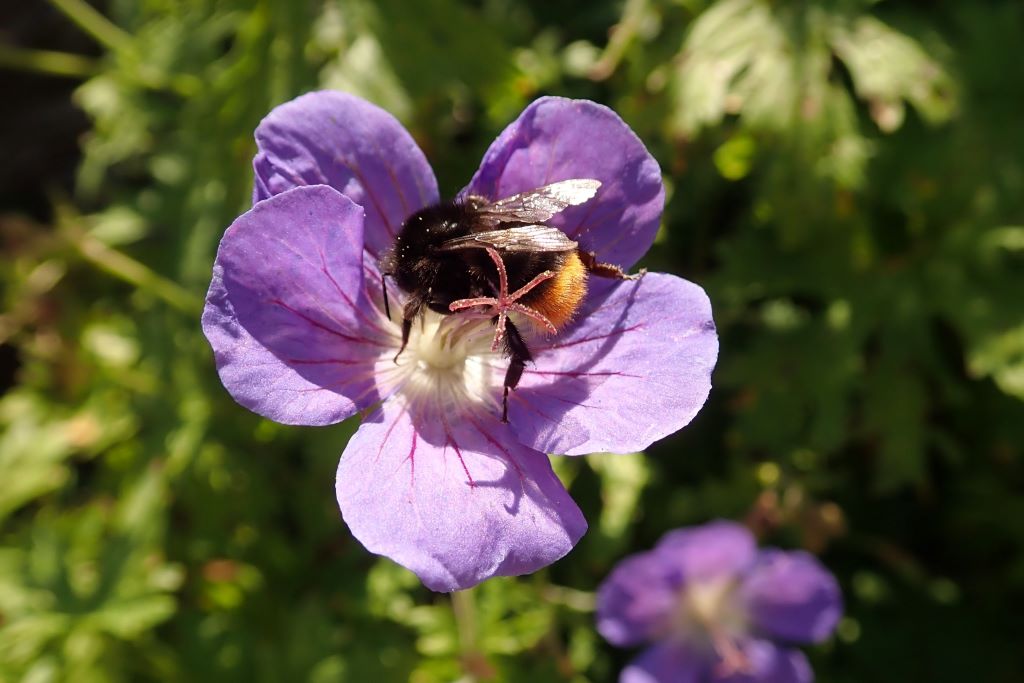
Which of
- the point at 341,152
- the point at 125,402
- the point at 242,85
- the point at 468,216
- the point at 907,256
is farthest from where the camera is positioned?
the point at 125,402

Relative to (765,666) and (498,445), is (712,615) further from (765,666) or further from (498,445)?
(498,445)

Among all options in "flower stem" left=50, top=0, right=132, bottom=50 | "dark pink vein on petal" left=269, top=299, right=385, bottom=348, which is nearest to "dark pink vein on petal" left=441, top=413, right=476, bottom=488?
"dark pink vein on petal" left=269, top=299, right=385, bottom=348

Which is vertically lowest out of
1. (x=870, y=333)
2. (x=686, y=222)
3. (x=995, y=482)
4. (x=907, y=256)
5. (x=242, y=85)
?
(x=995, y=482)

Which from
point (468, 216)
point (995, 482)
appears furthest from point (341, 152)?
point (995, 482)

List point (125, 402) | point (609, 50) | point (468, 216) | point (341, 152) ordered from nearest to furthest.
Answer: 1. point (468, 216)
2. point (341, 152)
3. point (609, 50)
4. point (125, 402)

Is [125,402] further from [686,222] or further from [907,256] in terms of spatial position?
[907,256]

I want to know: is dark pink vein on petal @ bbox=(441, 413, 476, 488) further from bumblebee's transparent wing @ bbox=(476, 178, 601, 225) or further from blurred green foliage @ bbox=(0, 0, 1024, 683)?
blurred green foliage @ bbox=(0, 0, 1024, 683)
